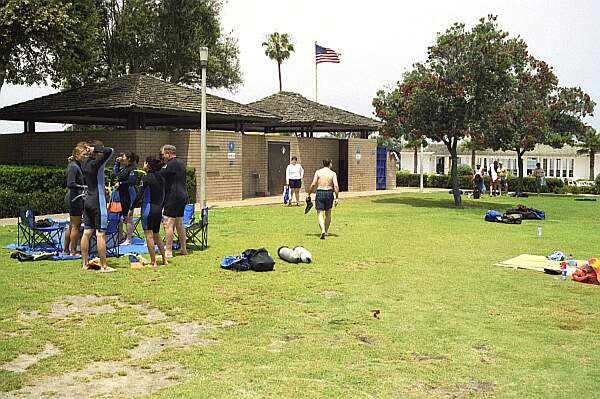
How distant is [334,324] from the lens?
7059 millimetres

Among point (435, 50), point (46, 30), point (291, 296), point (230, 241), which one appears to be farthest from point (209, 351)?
point (435, 50)

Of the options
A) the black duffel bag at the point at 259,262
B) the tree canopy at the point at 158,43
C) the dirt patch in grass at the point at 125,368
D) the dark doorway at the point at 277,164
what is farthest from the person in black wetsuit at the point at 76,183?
the dark doorway at the point at 277,164

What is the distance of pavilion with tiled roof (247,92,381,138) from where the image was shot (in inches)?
1268

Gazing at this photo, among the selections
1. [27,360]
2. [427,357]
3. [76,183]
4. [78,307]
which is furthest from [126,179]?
[427,357]

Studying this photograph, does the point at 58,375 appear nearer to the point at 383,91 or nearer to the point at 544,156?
the point at 383,91

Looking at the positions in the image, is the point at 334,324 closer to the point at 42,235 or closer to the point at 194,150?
the point at 42,235

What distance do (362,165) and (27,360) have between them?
29.7 m

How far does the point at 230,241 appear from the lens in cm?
1370

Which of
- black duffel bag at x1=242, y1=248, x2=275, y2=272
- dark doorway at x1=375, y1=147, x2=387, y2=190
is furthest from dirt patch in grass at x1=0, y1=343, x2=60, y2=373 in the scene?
dark doorway at x1=375, y1=147, x2=387, y2=190

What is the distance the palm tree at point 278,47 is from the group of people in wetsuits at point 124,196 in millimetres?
55300

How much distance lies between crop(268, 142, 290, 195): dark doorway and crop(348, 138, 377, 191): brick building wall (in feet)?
15.0

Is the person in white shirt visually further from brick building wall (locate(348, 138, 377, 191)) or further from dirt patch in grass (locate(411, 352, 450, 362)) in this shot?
dirt patch in grass (locate(411, 352, 450, 362))

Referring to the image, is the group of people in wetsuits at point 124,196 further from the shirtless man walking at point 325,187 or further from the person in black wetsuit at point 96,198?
the shirtless man walking at point 325,187

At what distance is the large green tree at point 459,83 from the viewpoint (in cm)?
2406
